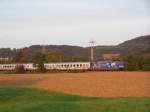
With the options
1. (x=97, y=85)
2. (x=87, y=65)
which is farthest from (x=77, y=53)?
(x=97, y=85)

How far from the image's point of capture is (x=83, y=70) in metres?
83.4

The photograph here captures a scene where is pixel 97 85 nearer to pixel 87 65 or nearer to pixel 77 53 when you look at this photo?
pixel 87 65

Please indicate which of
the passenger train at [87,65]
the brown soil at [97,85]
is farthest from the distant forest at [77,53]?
the brown soil at [97,85]

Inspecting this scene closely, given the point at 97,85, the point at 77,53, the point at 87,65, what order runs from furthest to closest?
the point at 77,53
the point at 87,65
the point at 97,85

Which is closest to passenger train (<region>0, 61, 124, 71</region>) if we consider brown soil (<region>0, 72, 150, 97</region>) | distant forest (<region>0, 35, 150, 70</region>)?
distant forest (<region>0, 35, 150, 70</region>)

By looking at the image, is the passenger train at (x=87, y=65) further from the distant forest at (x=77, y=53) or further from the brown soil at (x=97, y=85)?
the brown soil at (x=97, y=85)

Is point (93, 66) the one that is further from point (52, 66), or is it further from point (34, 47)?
point (34, 47)

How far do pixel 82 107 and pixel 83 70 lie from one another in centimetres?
7168

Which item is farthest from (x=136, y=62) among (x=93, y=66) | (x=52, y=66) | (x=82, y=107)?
(x=82, y=107)

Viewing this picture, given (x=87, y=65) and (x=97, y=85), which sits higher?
(x=87, y=65)

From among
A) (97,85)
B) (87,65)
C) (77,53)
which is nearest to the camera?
(97,85)

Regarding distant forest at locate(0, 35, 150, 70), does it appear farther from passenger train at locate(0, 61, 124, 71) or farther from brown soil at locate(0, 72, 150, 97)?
brown soil at locate(0, 72, 150, 97)

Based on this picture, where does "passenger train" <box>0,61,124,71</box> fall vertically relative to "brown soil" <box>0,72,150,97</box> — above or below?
above

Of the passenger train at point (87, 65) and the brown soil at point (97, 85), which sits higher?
the passenger train at point (87, 65)
